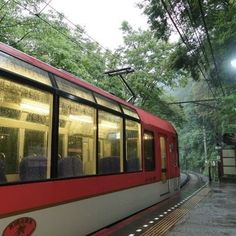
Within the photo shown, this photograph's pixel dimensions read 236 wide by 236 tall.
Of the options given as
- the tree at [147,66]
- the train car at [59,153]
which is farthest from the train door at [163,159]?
the tree at [147,66]

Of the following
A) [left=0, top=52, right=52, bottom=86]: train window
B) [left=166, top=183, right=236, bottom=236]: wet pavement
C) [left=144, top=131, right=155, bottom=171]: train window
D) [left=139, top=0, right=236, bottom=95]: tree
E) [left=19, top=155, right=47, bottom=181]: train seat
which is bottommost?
[left=166, top=183, right=236, bottom=236]: wet pavement

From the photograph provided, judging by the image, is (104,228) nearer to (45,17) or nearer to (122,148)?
(122,148)

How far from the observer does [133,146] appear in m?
8.78

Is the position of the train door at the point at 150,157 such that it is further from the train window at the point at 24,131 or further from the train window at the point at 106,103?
the train window at the point at 24,131

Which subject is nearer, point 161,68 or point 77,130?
point 77,130

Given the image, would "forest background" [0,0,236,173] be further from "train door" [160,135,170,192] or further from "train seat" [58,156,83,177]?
"train seat" [58,156,83,177]

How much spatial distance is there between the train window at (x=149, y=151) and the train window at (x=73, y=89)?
363 centimetres

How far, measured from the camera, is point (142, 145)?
9516mm

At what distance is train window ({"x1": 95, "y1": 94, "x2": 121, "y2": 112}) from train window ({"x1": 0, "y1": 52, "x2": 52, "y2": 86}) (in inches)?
71.3

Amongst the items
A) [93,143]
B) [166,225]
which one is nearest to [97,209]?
[93,143]

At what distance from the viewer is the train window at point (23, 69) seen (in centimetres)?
434

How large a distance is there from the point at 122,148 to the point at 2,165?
407 centimetres

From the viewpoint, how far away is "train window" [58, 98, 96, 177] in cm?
540

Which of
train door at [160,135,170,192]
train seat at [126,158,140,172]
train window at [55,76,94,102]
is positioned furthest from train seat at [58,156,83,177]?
train door at [160,135,170,192]
